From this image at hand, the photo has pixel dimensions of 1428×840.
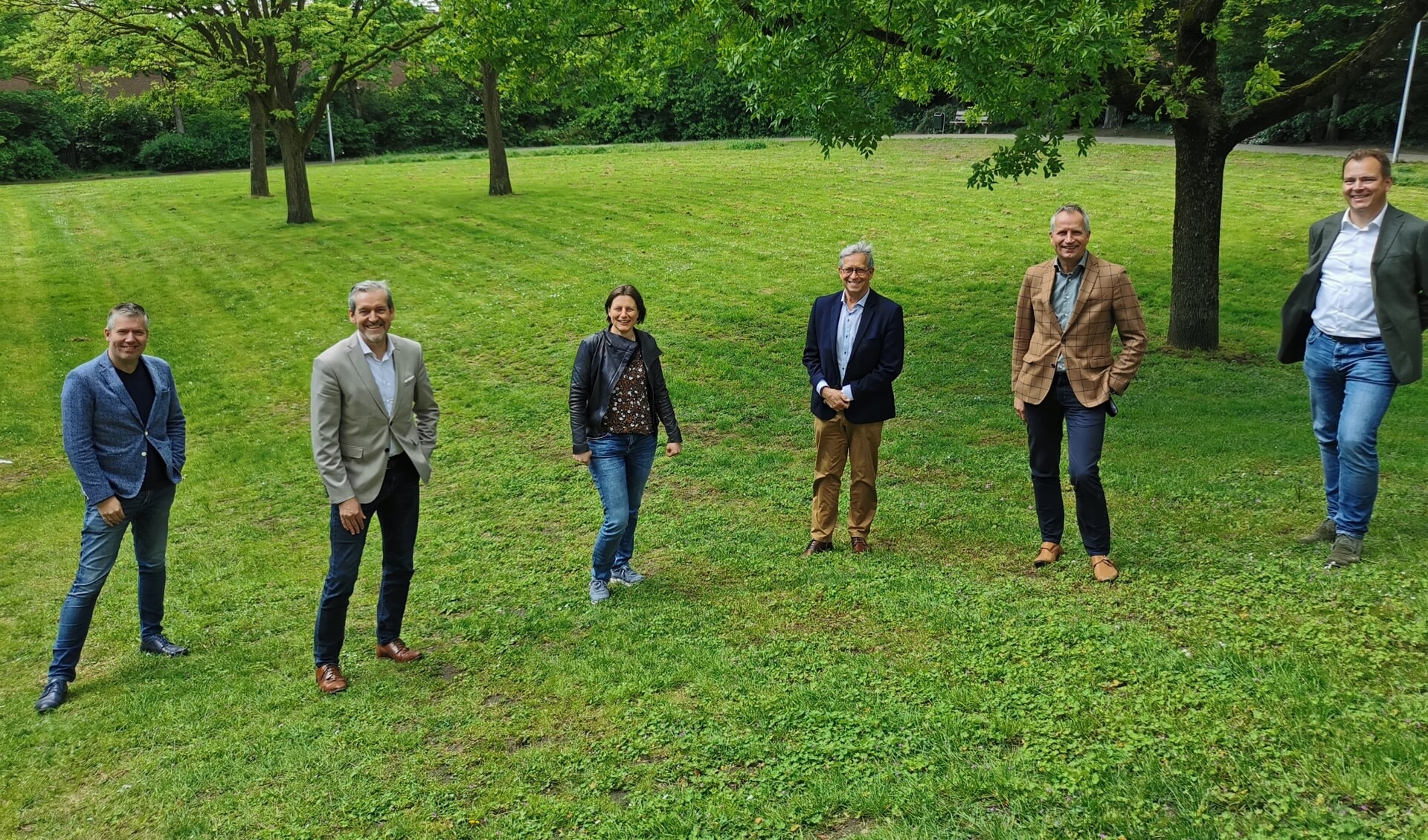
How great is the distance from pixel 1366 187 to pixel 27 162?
147 ft

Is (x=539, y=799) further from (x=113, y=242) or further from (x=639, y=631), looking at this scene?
(x=113, y=242)

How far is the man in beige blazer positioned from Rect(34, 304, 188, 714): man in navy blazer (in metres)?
1.39

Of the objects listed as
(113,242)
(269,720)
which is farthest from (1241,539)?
(113,242)

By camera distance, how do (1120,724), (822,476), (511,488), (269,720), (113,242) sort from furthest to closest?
1. (113,242)
2. (511,488)
3. (822,476)
4. (269,720)
5. (1120,724)

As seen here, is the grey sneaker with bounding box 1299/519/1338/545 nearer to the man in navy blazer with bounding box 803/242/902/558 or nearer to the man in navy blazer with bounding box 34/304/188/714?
the man in navy blazer with bounding box 803/242/902/558

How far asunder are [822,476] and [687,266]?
11968 millimetres

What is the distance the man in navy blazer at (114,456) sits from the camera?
5.74 metres

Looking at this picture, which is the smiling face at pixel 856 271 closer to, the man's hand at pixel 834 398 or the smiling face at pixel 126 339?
the man's hand at pixel 834 398

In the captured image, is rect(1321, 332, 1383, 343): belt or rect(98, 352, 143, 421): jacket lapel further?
rect(98, 352, 143, 421): jacket lapel

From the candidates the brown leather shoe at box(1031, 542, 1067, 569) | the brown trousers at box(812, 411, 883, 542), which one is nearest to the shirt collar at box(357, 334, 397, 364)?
the brown trousers at box(812, 411, 883, 542)

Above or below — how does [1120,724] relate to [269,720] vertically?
above

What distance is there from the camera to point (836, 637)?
5.61 metres

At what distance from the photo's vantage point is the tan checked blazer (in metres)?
5.79

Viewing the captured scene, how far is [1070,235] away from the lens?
5723 millimetres
